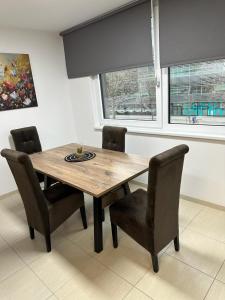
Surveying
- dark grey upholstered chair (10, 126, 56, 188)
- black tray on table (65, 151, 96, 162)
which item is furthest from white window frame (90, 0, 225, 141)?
dark grey upholstered chair (10, 126, 56, 188)

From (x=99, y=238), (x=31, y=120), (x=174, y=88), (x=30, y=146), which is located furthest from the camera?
(x=31, y=120)

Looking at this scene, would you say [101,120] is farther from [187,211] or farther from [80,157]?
[187,211]

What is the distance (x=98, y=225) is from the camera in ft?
6.27

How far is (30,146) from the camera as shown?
3.12 metres

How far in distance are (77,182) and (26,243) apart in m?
0.97

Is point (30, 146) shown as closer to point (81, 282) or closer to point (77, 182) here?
point (77, 182)

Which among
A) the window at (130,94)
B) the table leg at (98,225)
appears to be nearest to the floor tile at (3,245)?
the table leg at (98,225)

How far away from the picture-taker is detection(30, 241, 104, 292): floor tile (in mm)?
1734

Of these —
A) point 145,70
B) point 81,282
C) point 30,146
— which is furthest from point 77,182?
point 145,70

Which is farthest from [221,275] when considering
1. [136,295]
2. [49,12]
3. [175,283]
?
[49,12]

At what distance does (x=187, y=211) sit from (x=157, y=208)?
1.18 meters

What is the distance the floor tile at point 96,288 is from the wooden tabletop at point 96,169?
0.70 metres

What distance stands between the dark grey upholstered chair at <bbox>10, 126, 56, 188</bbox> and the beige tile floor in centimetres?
100

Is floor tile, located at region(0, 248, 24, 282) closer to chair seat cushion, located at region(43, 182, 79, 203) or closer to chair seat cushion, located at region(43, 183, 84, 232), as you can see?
chair seat cushion, located at region(43, 183, 84, 232)
